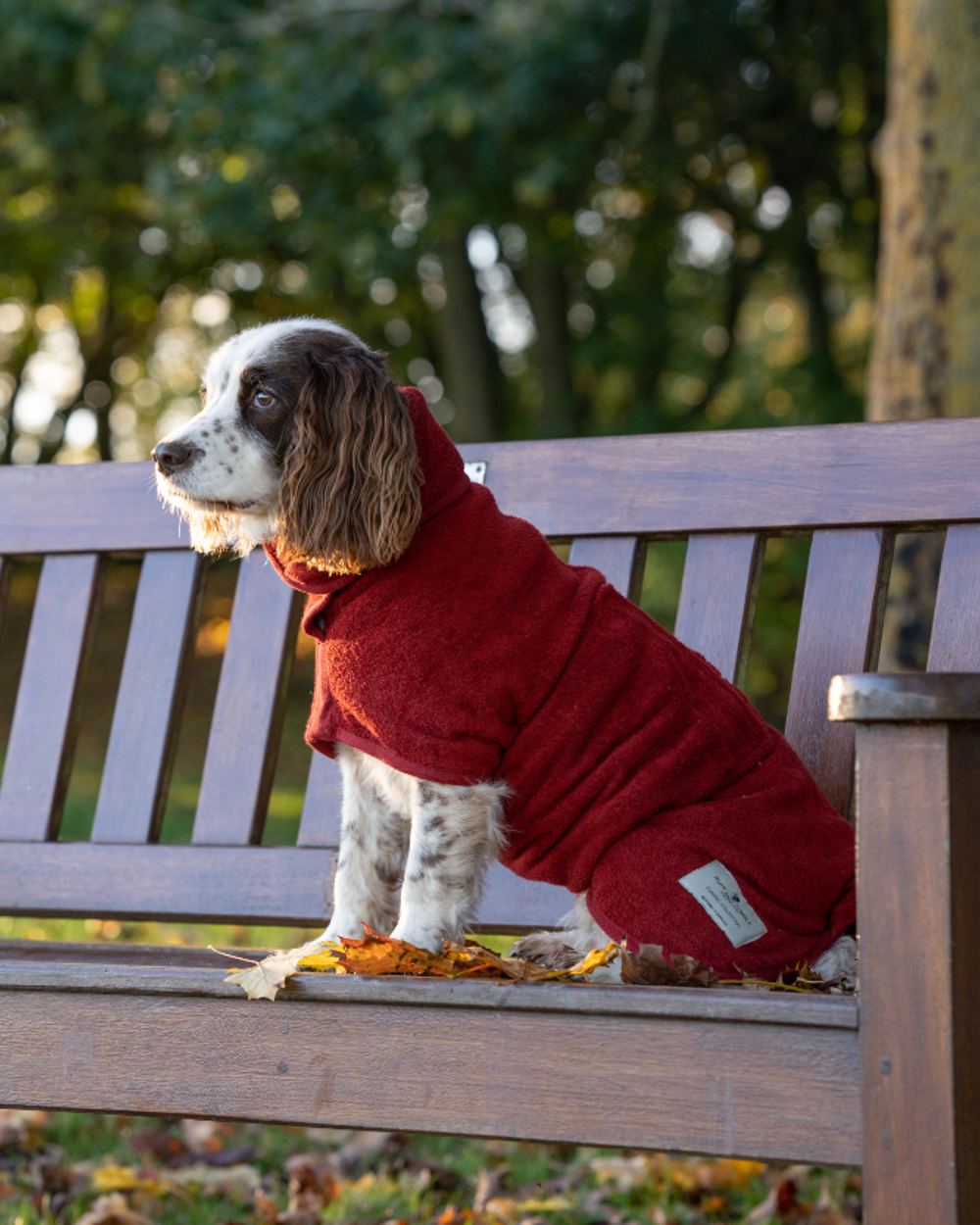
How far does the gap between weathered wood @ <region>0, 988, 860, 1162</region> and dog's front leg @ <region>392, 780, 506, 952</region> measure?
1.85 ft

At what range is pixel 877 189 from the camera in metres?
11.4

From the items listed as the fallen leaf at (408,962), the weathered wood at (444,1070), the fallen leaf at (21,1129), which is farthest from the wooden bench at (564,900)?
the fallen leaf at (21,1129)

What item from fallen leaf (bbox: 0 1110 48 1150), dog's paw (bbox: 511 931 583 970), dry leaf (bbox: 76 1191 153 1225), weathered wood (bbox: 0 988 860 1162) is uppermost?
dog's paw (bbox: 511 931 583 970)

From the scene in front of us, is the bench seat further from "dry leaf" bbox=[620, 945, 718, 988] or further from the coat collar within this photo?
the coat collar

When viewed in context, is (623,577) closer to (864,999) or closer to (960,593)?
(960,593)

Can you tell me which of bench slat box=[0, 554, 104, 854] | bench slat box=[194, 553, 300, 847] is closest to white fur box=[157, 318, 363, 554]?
bench slat box=[194, 553, 300, 847]

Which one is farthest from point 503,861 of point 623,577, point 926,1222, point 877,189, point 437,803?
point 877,189

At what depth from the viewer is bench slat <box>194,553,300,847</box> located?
310cm

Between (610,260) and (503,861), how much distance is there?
10090 mm

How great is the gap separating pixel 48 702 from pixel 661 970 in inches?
65.3

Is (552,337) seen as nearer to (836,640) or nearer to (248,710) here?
(248,710)

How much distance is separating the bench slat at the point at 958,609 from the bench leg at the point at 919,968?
2.98 ft

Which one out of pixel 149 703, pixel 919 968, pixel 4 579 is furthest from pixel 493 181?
pixel 919 968

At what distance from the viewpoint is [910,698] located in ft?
5.65
